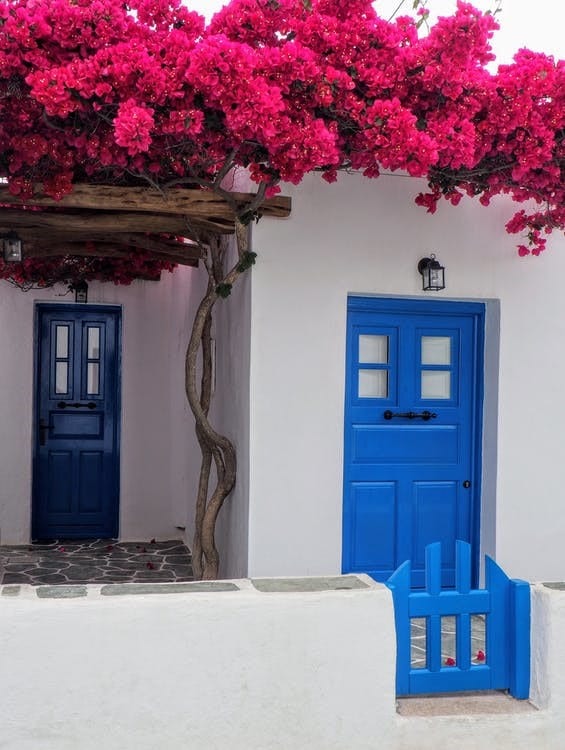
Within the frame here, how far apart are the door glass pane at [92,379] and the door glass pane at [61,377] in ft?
0.67

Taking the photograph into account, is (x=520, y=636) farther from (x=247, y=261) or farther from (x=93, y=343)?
(x=93, y=343)

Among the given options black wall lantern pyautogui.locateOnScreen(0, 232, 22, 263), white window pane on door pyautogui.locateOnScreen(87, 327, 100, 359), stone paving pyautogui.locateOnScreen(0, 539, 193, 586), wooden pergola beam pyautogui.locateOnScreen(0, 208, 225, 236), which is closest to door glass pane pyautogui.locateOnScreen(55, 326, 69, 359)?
white window pane on door pyautogui.locateOnScreen(87, 327, 100, 359)

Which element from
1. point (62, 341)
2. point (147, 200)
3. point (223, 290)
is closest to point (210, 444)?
point (223, 290)

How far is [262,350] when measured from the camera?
5195mm

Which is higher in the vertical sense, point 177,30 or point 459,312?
point 177,30

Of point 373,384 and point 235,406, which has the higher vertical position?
point 373,384

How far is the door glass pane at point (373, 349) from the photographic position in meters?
5.60

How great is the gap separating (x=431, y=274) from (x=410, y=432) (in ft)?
3.58

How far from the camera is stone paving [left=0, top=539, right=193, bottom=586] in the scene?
6648 mm

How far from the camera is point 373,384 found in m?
5.64

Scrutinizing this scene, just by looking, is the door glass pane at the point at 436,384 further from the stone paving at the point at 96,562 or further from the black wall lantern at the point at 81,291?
the black wall lantern at the point at 81,291

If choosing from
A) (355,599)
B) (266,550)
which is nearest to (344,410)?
(266,550)

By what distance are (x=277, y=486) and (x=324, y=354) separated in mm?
893

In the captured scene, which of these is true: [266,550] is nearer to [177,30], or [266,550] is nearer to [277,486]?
[277,486]
